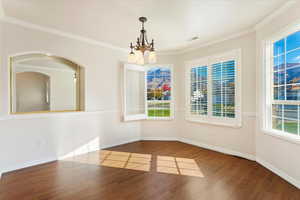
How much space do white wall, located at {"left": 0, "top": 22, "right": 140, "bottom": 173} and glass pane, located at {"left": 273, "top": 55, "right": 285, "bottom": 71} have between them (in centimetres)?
373

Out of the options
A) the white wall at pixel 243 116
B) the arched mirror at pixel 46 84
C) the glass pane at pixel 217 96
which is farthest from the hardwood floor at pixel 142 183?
the arched mirror at pixel 46 84

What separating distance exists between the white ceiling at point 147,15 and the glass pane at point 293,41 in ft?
1.76

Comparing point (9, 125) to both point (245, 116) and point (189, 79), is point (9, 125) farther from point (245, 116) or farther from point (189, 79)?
point (245, 116)

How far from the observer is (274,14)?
2861 mm

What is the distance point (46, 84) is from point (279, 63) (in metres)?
5.23

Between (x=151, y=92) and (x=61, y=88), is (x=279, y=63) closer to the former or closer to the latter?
(x=151, y=92)

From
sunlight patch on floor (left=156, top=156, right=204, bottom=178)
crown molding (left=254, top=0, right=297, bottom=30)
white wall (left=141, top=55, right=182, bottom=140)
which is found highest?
crown molding (left=254, top=0, right=297, bottom=30)

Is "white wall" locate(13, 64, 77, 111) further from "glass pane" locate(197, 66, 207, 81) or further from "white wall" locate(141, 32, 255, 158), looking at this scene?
"glass pane" locate(197, 66, 207, 81)

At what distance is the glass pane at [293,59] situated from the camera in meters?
2.58

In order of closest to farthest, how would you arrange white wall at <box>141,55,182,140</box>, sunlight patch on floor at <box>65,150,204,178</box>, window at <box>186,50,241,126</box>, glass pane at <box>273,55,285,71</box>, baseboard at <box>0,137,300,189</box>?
baseboard at <box>0,137,300,189</box>, glass pane at <box>273,55,285,71</box>, sunlight patch on floor at <box>65,150,204,178</box>, window at <box>186,50,241,126</box>, white wall at <box>141,55,182,140</box>

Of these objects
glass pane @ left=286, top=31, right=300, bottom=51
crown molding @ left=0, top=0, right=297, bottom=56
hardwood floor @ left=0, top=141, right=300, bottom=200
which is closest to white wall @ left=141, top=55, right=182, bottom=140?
crown molding @ left=0, top=0, right=297, bottom=56

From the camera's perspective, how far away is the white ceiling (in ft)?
8.46

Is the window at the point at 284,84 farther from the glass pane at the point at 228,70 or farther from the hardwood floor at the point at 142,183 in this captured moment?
the hardwood floor at the point at 142,183

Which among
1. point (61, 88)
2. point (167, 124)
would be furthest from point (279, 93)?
point (61, 88)
